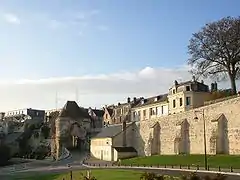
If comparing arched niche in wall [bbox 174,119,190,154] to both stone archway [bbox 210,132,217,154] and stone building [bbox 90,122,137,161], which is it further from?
stone building [bbox 90,122,137,161]

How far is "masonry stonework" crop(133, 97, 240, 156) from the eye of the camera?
170ft

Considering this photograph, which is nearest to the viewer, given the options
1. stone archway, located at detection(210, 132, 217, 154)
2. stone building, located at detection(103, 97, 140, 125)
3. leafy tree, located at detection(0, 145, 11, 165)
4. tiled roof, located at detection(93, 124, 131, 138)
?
stone archway, located at detection(210, 132, 217, 154)

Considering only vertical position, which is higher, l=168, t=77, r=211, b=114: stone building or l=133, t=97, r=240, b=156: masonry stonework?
l=168, t=77, r=211, b=114: stone building

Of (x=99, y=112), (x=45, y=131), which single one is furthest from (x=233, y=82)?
(x=99, y=112)

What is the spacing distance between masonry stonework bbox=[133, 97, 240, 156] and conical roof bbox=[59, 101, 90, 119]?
26.4m

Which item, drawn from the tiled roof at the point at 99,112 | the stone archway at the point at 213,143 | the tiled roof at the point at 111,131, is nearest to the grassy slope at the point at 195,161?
the stone archway at the point at 213,143

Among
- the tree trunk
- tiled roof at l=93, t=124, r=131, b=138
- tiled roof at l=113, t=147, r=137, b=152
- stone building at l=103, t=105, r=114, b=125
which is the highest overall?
the tree trunk

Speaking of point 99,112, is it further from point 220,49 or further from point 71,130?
point 220,49

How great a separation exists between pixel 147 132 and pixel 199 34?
1855cm

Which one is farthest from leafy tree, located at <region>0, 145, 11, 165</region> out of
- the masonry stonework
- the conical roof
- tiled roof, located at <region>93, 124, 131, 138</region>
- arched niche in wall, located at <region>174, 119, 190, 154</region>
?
Result: arched niche in wall, located at <region>174, 119, 190, 154</region>

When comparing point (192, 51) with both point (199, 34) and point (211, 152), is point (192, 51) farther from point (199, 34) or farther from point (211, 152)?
point (211, 152)

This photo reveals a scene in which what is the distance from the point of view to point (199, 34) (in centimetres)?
6506

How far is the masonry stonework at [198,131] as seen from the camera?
2042 inches

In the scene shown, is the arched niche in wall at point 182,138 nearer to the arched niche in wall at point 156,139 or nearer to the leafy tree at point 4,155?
the arched niche in wall at point 156,139
